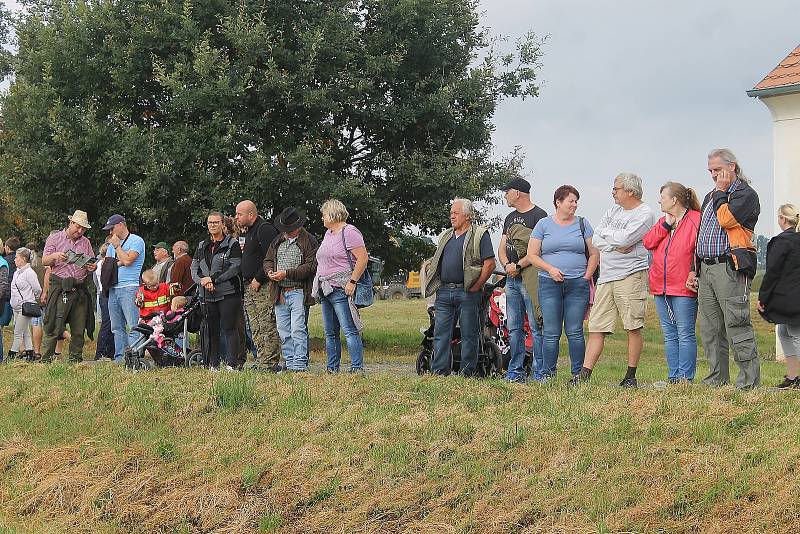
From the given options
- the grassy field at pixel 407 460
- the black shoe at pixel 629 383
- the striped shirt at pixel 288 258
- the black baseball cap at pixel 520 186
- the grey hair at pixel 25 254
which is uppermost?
the black baseball cap at pixel 520 186

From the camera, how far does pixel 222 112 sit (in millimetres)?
17656

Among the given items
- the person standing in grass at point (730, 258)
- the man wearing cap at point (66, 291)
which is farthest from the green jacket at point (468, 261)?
the man wearing cap at point (66, 291)

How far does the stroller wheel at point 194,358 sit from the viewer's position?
12.4 metres

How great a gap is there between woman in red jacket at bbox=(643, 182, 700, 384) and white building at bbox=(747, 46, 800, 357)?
1136 centimetres

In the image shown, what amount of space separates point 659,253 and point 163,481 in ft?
16.6

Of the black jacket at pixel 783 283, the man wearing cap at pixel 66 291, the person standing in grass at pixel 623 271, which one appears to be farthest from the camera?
the man wearing cap at pixel 66 291

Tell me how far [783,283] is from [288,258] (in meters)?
5.43

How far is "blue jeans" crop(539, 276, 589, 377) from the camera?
9.48 metres

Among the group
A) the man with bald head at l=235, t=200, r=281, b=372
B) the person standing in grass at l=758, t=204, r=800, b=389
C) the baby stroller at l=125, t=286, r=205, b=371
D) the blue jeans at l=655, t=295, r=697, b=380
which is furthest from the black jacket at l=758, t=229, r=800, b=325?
the baby stroller at l=125, t=286, r=205, b=371

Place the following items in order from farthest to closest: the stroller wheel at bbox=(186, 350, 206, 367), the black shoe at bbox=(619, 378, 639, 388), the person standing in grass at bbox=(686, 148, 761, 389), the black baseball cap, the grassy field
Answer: the stroller wheel at bbox=(186, 350, 206, 367), the black baseball cap, the black shoe at bbox=(619, 378, 639, 388), the person standing in grass at bbox=(686, 148, 761, 389), the grassy field

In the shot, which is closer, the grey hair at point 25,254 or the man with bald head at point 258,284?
the man with bald head at point 258,284

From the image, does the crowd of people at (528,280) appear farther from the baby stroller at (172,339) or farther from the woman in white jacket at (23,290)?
the woman in white jacket at (23,290)

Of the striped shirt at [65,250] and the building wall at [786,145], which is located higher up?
the building wall at [786,145]

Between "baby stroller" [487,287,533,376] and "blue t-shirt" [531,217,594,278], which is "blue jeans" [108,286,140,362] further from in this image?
"blue t-shirt" [531,217,594,278]
